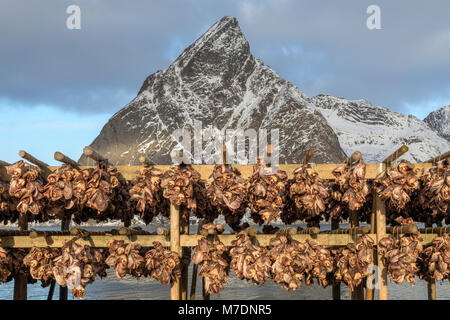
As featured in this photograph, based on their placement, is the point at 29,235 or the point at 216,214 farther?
the point at 216,214

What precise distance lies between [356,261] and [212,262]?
2.77m

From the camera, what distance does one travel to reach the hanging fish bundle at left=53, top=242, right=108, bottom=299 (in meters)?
8.13

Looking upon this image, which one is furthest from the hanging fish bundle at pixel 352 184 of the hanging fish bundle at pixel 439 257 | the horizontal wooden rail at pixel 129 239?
the hanging fish bundle at pixel 439 257

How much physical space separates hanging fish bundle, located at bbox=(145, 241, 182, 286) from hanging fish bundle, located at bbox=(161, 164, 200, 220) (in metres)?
0.96

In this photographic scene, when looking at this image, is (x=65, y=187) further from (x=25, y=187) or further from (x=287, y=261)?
(x=287, y=261)

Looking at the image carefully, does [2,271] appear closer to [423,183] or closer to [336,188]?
[336,188]

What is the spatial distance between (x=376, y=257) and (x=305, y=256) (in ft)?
5.52

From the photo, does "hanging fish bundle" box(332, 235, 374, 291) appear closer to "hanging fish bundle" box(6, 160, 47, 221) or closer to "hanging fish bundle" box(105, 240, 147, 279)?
"hanging fish bundle" box(105, 240, 147, 279)

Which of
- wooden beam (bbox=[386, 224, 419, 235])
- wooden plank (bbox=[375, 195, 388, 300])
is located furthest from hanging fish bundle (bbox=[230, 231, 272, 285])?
wooden beam (bbox=[386, 224, 419, 235])
